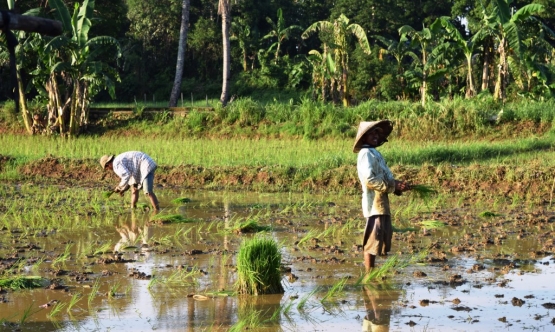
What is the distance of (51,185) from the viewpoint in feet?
44.0

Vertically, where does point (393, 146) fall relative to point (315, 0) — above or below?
below

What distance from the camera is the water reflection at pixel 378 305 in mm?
5229

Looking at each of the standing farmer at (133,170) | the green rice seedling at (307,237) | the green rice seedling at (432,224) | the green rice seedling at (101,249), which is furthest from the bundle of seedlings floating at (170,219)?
the green rice seedling at (432,224)

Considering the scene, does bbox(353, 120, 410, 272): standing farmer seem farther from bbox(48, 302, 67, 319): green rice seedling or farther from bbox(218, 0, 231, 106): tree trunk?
bbox(218, 0, 231, 106): tree trunk

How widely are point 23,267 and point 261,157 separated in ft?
26.6

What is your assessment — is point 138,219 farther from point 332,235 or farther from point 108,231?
point 332,235

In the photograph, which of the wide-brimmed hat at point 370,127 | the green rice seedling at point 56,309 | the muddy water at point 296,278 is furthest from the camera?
the wide-brimmed hat at point 370,127

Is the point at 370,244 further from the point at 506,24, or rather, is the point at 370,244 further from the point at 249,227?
the point at 506,24

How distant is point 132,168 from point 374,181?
4.50m

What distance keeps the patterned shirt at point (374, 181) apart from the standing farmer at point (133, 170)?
416 cm

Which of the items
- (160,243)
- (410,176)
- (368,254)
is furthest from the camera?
(410,176)

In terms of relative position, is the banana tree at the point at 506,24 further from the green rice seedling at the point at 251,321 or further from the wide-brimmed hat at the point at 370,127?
the green rice seedling at the point at 251,321

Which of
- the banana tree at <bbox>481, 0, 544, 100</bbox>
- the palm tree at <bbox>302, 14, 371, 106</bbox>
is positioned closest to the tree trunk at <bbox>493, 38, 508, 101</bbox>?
the banana tree at <bbox>481, 0, 544, 100</bbox>

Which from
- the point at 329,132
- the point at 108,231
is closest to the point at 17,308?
the point at 108,231
